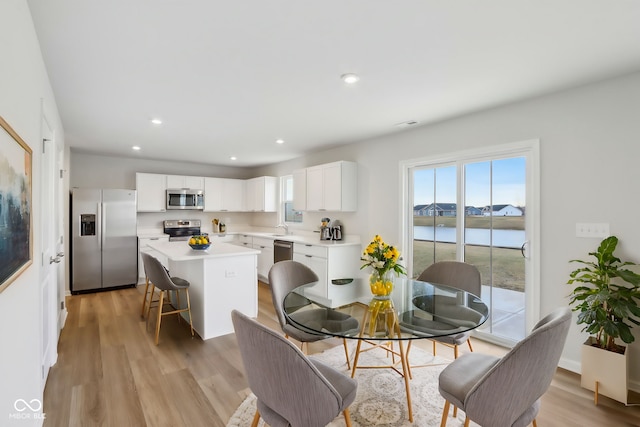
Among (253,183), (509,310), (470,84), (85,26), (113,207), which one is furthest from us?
(253,183)

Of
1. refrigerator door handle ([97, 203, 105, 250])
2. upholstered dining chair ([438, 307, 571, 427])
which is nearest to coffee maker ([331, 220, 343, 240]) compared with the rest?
upholstered dining chair ([438, 307, 571, 427])

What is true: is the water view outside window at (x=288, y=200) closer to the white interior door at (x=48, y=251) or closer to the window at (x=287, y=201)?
the window at (x=287, y=201)

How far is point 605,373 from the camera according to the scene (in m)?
2.29

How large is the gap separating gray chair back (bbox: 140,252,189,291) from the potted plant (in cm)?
359

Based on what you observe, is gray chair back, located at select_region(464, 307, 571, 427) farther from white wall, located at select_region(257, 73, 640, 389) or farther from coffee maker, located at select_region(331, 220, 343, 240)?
coffee maker, located at select_region(331, 220, 343, 240)

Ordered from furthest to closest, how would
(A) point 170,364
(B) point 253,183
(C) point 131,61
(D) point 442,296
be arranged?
(B) point 253,183 → (A) point 170,364 → (D) point 442,296 → (C) point 131,61

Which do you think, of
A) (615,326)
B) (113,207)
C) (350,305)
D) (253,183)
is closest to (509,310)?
(615,326)

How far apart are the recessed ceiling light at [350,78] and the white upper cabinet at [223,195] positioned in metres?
4.89

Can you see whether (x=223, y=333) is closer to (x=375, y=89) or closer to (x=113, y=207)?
(x=375, y=89)

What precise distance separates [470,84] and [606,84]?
1045mm

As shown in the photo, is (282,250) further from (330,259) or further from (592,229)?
(592,229)

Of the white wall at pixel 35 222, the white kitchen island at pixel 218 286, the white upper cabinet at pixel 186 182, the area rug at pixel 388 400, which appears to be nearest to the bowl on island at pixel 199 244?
the white kitchen island at pixel 218 286

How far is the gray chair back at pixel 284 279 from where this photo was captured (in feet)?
8.27

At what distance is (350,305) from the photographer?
2258 millimetres
